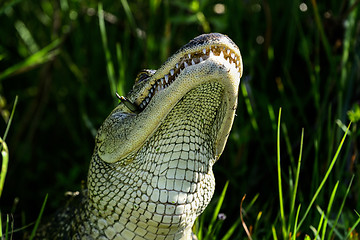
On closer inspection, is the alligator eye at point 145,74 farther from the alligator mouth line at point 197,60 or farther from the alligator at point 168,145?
the alligator mouth line at point 197,60

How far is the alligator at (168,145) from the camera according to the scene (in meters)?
1.70

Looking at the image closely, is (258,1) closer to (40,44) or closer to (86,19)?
(86,19)

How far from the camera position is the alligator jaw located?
1661mm

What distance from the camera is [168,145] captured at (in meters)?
1.84

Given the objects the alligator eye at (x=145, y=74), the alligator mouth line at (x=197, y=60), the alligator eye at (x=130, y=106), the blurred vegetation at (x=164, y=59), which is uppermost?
the alligator mouth line at (x=197, y=60)

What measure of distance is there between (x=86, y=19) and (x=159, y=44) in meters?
0.65

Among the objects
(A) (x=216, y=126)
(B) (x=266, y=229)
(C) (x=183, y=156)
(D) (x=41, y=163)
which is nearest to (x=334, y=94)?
(B) (x=266, y=229)

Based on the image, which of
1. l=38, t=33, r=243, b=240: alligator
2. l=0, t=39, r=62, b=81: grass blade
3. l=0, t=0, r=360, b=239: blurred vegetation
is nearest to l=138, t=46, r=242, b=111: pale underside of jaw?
l=38, t=33, r=243, b=240: alligator

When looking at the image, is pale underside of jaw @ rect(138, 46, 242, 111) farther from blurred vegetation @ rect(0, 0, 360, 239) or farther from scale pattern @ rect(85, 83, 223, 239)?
blurred vegetation @ rect(0, 0, 360, 239)

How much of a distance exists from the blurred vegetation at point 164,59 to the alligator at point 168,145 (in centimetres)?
77

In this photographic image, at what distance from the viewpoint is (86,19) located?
144 inches

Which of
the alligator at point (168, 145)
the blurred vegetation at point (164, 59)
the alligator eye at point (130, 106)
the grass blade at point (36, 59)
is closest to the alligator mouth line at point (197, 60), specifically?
the alligator at point (168, 145)

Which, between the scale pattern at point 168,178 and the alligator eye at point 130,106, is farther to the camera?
the alligator eye at point 130,106

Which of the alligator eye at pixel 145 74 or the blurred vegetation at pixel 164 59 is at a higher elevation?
the alligator eye at pixel 145 74
